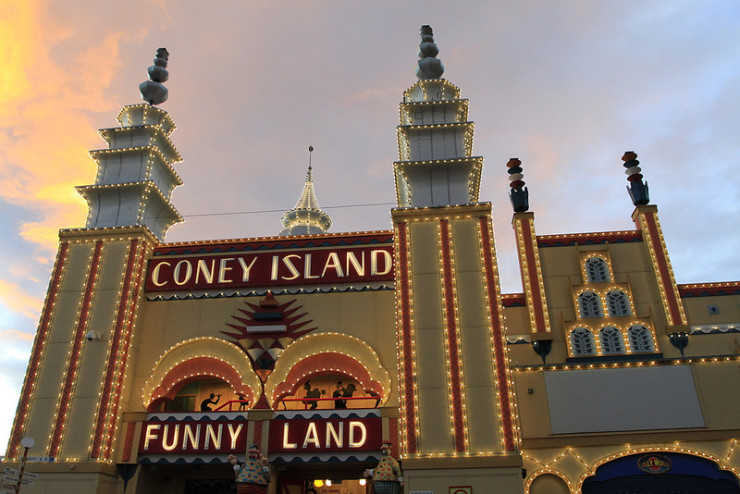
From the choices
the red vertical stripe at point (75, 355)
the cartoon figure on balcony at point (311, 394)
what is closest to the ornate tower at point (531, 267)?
the cartoon figure on balcony at point (311, 394)

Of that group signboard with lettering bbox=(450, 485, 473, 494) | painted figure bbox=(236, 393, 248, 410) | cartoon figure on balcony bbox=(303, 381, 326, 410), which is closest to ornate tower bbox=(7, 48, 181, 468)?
painted figure bbox=(236, 393, 248, 410)

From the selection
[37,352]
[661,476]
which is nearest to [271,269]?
[37,352]

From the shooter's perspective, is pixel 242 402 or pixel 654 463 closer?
pixel 654 463

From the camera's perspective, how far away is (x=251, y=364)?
20469mm

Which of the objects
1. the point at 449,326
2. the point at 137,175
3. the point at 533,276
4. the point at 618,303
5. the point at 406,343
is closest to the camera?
the point at 406,343

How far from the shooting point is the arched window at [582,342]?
2105 cm

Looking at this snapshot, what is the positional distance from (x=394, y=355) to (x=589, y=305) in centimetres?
731

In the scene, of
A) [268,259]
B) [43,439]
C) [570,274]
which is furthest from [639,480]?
[43,439]

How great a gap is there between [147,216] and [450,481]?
14.7 metres

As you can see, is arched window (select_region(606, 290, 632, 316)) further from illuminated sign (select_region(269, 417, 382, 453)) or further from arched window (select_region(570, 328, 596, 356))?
illuminated sign (select_region(269, 417, 382, 453))

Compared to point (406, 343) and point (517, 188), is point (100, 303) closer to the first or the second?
point (406, 343)

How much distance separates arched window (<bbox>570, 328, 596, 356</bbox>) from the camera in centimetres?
2105

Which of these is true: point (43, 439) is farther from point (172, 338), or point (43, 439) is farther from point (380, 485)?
point (380, 485)

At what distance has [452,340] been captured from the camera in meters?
18.9
